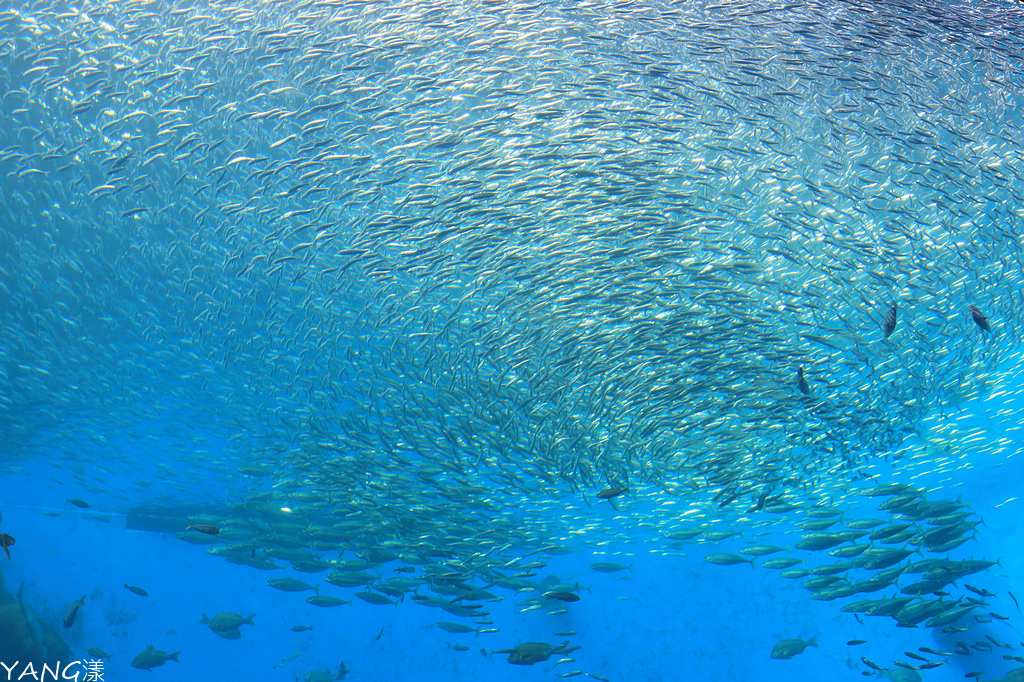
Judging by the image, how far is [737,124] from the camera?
323 inches

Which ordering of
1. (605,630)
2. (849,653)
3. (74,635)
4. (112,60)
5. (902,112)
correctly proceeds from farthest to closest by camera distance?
(849,653) → (605,630) → (74,635) → (902,112) → (112,60)

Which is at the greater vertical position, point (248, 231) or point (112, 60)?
point (112, 60)

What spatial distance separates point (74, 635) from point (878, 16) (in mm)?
29414

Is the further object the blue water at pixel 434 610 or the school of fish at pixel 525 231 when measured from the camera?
the blue water at pixel 434 610

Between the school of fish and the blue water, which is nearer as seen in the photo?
the school of fish

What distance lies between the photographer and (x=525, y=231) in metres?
8.00

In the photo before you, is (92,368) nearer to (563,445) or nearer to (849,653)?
(563,445)

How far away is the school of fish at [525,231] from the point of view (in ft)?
24.1

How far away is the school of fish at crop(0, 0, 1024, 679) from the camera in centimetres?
734

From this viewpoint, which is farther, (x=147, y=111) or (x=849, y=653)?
(x=849, y=653)

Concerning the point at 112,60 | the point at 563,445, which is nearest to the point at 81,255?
the point at 112,60

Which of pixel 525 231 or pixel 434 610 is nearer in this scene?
pixel 525 231

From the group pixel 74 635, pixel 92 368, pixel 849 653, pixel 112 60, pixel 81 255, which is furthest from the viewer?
pixel 849 653

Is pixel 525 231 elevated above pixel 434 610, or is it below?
below
